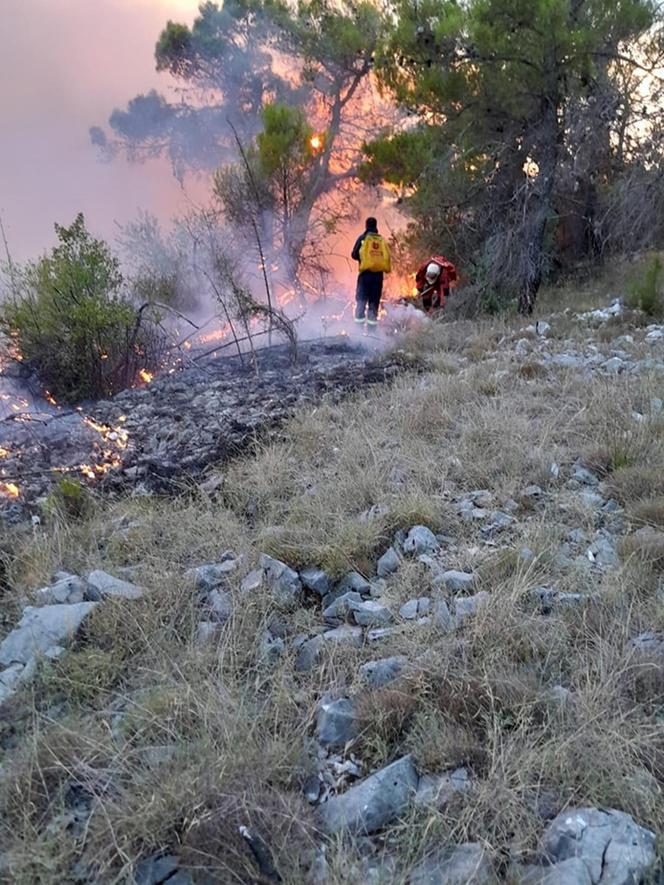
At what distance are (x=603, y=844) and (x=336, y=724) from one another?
Answer: 717 mm

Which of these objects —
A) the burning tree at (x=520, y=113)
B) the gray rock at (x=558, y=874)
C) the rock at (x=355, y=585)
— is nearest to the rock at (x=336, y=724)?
the gray rock at (x=558, y=874)

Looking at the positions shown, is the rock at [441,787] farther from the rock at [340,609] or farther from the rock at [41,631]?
the rock at [41,631]

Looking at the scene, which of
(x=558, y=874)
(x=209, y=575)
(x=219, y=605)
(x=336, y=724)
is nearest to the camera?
(x=558, y=874)

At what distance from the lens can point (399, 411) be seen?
4582mm

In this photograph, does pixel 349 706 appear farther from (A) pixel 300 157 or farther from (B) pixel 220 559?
(A) pixel 300 157

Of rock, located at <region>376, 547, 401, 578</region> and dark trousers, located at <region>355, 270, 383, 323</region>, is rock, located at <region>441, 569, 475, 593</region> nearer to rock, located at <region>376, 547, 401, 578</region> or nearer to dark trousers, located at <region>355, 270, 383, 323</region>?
rock, located at <region>376, 547, 401, 578</region>

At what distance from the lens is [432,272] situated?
385 inches

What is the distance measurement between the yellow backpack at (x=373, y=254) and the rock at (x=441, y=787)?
817 centimetres

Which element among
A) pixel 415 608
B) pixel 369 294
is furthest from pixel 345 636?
pixel 369 294

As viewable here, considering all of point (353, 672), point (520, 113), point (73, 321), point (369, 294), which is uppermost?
point (520, 113)

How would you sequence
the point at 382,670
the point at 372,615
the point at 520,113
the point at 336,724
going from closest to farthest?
1. the point at 336,724
2. the point at 382,670
3. the point at 372,615
4. the point at 520,113

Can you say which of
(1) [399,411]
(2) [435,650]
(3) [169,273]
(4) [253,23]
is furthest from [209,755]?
(4) [253,23]

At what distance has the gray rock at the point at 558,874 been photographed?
1408 mm

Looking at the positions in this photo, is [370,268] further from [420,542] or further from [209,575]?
[209,575]
